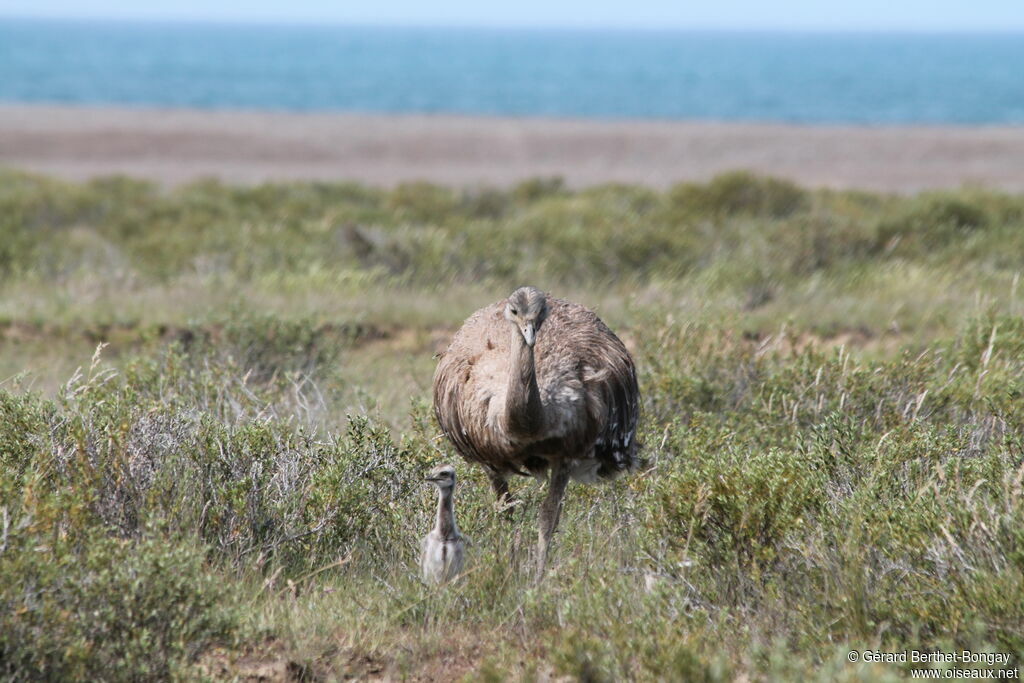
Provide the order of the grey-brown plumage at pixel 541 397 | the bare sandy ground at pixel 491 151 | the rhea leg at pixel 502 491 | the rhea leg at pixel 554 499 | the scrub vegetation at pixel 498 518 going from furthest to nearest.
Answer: the bare sandy ground at pixel 491 151, the rhea leg at pixel 502 491, the rhea leg at pixel 554 499, the grey-brown plumage at pixel 541 397, the scrub vegetation at pixel 498 518

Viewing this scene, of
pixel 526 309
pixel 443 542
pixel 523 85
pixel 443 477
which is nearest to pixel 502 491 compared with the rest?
pixel 443 477

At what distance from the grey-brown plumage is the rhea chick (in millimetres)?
262

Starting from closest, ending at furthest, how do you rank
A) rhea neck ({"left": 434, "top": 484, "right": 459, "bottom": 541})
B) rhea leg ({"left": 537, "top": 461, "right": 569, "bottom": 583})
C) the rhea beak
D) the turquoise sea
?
the rhea beak
rhea neck ({"left": 434, "top": 484, "right": 459, "bottom": 541})
rhea leg ({"left": 537, "top": 461, "right": 569, "bottom": 583})
the turquoise sea

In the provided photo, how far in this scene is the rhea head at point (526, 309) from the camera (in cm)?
523

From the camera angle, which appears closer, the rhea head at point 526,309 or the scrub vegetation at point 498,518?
the scrub vegetation at point 498,518

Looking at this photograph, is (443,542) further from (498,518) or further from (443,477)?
(498,518)

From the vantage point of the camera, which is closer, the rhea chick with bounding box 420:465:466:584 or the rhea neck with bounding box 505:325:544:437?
the rhea neck with bounding box 505:325:544:437

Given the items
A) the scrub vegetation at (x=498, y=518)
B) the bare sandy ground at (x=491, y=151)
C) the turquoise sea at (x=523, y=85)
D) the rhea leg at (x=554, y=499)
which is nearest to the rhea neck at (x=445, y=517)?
the scrub vegetation at (x=498, y=518)

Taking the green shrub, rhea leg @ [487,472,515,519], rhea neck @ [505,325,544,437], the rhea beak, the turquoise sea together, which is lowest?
the turquoise sea

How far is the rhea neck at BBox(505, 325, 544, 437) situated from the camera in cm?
521

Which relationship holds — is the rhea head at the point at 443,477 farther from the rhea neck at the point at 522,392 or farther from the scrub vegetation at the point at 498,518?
the rhea neck at the point at 522,392

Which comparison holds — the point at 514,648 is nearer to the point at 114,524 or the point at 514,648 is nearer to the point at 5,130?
the point at 114,524

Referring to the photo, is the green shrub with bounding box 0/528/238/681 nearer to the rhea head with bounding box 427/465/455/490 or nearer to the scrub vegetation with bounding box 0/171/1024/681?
the scrub vegetation with bounding box 0/171/1024/681

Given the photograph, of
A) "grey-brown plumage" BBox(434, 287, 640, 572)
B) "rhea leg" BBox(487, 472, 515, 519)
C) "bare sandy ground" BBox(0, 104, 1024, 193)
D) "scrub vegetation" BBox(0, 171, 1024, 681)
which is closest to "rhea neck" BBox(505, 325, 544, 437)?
"grey-brown plumage" BBox(434, 287, 640, 572)
